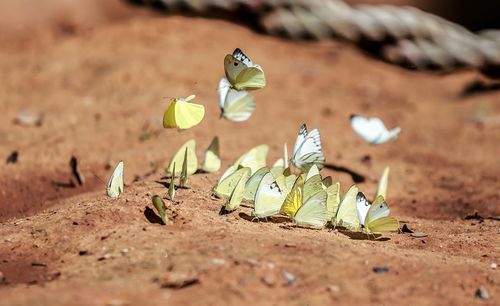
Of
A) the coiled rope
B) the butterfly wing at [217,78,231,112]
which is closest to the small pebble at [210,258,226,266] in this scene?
the butterfly wing at [217,78,231,112]

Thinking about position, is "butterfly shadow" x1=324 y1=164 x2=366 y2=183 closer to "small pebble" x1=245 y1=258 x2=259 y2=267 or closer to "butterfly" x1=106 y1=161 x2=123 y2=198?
"butterfly" x1=106 y1=161 x2=123 y2=198

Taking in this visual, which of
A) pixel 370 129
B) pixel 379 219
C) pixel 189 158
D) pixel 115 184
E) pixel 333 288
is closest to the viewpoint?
pixel 333 288

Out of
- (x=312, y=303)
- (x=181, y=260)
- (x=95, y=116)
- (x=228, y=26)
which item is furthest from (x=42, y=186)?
(x=228, y=26)

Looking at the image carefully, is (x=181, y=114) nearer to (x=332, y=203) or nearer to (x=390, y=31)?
(x=332, y=203)

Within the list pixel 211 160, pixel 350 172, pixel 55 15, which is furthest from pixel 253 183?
pixel 55 15

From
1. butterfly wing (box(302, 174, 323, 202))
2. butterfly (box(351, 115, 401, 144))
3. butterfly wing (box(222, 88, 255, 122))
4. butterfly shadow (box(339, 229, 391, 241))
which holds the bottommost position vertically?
butterfly shadow (box(339, 229, 391, 241))

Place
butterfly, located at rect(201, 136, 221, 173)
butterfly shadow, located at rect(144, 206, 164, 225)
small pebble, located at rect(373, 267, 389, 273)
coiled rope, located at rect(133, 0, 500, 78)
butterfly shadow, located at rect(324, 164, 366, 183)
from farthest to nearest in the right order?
coiled rope, located at rect(133, 0, 500, 78) → butterfly shadow, located at rect(324, 164, 366, 183) → butterfly, located at rect(201, 136, 221, 173) → butterfly shadow, located at rect(144, 206, 164, 225) → small pebble, located at rect(373, 267, 389, 273)
